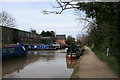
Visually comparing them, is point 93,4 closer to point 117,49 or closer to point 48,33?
point 117,49

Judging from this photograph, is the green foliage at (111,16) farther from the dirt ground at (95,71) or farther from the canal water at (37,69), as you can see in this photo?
the canal water at (37,69)

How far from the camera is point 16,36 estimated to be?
42.5 meters

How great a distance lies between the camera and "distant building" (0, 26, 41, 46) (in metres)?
32.8

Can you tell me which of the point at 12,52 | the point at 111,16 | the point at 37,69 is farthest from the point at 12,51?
the point at 111,16

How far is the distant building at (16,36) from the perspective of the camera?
108 ft

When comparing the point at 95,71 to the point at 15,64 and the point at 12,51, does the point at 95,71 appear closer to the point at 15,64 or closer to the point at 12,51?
the point at 15,64

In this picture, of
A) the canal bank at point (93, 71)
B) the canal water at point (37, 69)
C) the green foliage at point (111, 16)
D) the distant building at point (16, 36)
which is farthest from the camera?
the distant building at point (16, 36)

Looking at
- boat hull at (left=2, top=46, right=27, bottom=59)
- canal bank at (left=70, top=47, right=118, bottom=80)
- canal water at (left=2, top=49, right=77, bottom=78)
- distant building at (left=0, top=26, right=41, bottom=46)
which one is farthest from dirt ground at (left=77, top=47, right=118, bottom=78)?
distant building at (left=0, top=26, right=41, bottom=46)

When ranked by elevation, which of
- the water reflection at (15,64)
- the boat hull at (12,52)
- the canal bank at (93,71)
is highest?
the boat hull at (12,52)

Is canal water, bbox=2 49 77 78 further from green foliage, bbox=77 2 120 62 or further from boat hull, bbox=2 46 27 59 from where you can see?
green foliage, bbox=77 2 120 62

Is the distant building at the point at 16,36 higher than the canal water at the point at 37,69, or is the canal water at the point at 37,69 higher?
the distant building at the point at 16,36

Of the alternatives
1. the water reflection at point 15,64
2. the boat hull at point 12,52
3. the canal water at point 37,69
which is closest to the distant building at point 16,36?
the boat hull at point 12,52

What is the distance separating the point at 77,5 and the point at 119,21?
2.53m

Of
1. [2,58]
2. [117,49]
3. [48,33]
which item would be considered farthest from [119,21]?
[48,33]
